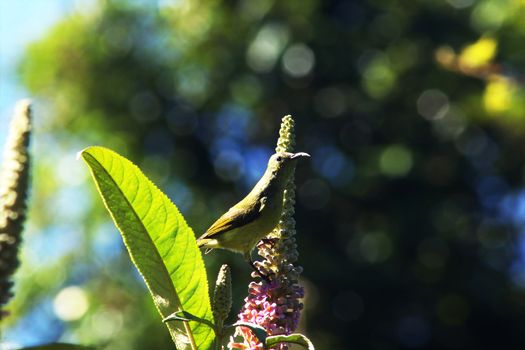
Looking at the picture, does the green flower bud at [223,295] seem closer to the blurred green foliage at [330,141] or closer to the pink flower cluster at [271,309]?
the pink flower cluster at [271,309]

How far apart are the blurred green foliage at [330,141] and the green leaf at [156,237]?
11.0 metres

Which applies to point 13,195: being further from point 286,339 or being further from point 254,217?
point 254,217

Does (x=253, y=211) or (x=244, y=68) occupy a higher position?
(x=244, y=68)

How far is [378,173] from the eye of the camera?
14023mm

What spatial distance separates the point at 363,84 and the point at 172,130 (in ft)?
10.7

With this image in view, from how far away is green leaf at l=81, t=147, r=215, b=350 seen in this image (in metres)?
1.98

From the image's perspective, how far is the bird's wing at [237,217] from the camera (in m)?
3.26

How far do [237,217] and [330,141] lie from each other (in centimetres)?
1140

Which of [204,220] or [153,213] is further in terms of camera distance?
[204,220]

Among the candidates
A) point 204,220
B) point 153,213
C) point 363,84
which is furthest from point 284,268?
point 363,84

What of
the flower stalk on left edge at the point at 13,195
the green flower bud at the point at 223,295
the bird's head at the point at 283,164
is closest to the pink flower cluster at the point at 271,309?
the green flower bud at the point at 223,295

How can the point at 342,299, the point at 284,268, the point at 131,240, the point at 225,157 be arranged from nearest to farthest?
1. the point at 131,240
2. the point at 284,268
3. the point at 342,299
4. the point at 225,157

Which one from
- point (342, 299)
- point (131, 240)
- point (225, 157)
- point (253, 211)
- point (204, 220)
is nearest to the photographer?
point (131, 240)

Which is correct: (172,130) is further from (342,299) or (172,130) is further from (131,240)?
(131,240)
